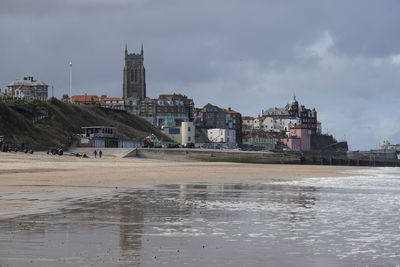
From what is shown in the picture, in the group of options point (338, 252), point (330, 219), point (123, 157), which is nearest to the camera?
point (338, 252)

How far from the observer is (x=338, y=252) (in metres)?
13.9

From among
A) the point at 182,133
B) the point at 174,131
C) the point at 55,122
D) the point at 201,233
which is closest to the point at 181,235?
the point at 201,233

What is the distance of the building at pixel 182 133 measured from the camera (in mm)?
160125

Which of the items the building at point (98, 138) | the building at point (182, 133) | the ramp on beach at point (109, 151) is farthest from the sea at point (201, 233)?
the building at point (182, 133)

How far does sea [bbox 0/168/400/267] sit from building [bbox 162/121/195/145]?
133171 millimetres

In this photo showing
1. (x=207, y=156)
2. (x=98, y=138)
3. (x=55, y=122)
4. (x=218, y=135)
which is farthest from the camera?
(x=218, y=135)

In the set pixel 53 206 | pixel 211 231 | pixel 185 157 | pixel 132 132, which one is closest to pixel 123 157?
pixel 185 157

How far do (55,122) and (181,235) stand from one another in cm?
10489

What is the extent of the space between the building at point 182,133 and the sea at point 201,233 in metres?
133

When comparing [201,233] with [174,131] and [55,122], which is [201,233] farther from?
[174,131]

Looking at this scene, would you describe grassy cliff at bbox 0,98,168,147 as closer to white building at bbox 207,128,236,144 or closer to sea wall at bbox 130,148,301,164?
sea wall at bbox 130,148,301,164

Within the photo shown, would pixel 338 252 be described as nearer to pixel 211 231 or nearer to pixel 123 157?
pixel 211 231

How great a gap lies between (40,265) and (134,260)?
5.90 feet

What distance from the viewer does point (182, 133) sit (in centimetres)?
16288
